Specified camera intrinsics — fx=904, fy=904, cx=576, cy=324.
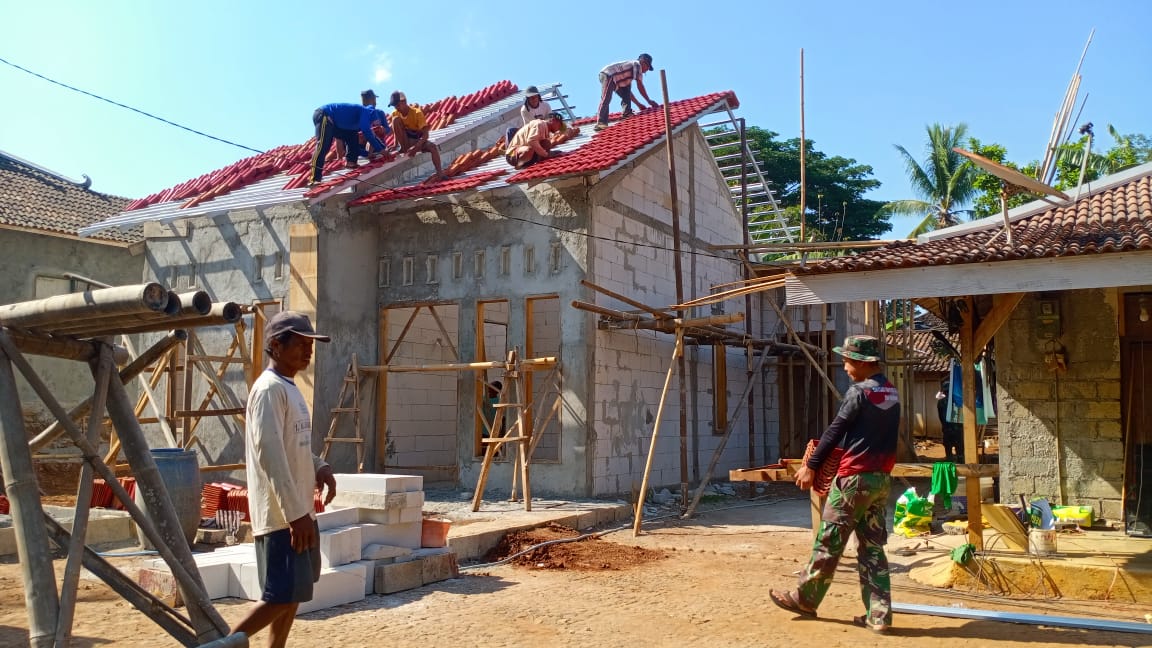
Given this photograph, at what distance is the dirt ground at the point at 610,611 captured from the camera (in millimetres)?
5816

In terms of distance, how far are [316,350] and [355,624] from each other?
769 centimetres

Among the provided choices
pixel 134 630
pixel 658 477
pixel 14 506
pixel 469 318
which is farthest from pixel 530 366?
pixel 14 506

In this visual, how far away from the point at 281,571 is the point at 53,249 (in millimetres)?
17851

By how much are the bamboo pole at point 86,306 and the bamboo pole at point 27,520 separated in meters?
0.23

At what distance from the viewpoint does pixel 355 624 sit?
615cm

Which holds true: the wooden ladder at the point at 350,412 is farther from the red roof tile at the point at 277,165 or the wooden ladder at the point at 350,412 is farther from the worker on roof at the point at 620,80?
the worker on roof at the point at 620,80

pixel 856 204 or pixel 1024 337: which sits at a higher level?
pixel 856 204

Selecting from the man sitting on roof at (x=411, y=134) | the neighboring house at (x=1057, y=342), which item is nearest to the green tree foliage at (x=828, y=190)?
the man sitting on roof at (x=411, y=134)

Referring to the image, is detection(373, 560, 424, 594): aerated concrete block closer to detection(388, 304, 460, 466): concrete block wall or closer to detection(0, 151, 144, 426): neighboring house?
detection(388, 304, 460, 466): concrete block wall

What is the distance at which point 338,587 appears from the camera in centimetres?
668

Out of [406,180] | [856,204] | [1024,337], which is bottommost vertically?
[1024,337]

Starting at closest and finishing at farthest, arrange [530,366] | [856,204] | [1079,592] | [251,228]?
1. [1079,592]
2. [530,366]
3. [251,228]
4. [856,204]

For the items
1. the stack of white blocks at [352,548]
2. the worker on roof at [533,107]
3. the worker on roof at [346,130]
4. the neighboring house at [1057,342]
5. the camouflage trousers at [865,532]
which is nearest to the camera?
the camouflage trousers at [865,532]

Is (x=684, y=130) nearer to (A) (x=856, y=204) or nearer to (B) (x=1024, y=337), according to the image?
(B) (x=1024, y=337)
